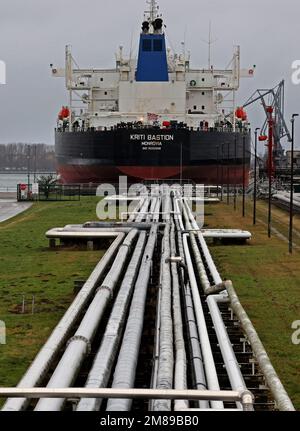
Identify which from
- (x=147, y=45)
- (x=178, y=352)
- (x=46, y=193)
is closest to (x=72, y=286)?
(x=178, y=352)

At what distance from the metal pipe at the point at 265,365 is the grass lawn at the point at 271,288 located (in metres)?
0.50

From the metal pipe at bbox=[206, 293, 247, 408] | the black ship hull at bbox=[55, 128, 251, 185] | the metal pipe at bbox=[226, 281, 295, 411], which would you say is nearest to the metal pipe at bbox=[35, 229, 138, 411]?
the metal pipe at bbox=[206, 293, 247, 408]

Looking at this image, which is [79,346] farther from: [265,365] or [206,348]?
[265,365]

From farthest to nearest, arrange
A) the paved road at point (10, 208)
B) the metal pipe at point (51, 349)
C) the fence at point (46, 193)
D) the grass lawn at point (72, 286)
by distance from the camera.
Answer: the fence at point (46, 193)
the paved road at point (10, 208)
the grass lawn at point (72, 286)
the metal pipe at point (51, 349)

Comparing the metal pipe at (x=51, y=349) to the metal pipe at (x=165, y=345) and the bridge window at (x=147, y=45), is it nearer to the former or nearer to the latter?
the metal pipe at (x=165, y=345)

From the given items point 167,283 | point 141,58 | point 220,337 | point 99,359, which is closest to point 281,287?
point 167,283

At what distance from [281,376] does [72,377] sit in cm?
272

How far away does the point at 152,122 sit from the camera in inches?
2313

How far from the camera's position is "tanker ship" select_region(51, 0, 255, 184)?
2205 inches

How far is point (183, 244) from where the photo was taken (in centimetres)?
1958

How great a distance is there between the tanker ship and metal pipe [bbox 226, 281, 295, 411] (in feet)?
136

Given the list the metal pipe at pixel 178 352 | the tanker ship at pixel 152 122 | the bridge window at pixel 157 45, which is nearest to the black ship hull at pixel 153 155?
the tanker ship at pixel 152 122

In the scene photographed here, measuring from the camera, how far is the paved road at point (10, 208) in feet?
127
